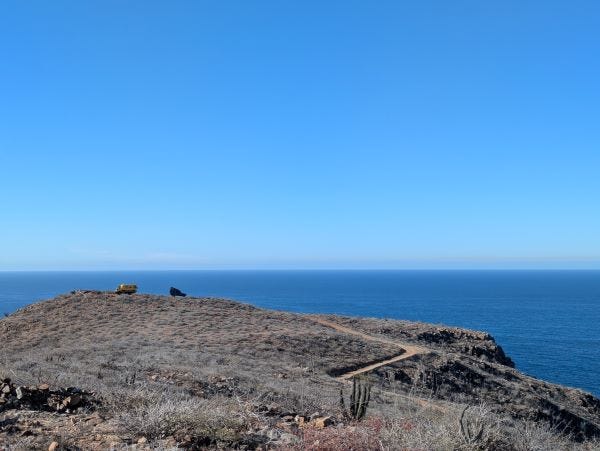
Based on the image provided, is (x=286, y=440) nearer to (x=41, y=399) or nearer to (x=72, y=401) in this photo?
(x=72, y=401)

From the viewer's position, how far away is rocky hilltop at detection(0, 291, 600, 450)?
7090mm

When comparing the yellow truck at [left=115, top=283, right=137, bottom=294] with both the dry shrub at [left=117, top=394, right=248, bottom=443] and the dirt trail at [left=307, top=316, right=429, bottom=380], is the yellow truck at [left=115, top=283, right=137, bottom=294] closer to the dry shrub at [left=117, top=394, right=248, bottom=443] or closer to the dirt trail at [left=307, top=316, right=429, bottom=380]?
the dirt trail at [left=307, top=316, right=429, bottom=380]

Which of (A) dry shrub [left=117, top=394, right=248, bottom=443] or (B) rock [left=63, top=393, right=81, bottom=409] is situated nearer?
(A) dry shrub [left=117, top=394, right=248, bottom=443]

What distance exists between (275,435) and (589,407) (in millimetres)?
23792

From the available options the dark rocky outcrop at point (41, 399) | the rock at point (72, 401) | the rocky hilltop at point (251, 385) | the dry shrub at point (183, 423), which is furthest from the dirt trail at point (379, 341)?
the dry shrub at point (183, 423)

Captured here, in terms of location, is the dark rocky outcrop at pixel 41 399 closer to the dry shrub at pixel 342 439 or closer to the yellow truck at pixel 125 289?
the dry shrub at pixel 342 439

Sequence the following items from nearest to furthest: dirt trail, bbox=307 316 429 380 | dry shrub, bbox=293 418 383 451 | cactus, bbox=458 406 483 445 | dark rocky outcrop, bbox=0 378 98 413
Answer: dry shrub, bbox=293 418 383 451 → cactus, bbox=458 406 483 445 → dark rocky outcrop, bbox=0 378 98 413 → dirt trail, bbox=307 316 429 380

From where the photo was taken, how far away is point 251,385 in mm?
13750

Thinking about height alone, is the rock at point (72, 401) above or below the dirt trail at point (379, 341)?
above

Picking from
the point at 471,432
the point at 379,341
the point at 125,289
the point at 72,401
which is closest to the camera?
the point at 471,432

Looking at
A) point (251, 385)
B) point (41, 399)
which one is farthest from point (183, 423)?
point (251, 385)

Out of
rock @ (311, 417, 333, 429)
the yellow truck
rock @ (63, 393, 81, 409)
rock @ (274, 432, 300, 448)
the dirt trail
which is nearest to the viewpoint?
rock @ (274, 432, 300, 448)

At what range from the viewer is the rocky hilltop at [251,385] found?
23.3 feet

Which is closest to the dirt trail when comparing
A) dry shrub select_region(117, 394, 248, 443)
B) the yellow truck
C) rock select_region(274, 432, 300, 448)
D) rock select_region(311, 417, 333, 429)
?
rock select_region(311, 417, 333, 429)
